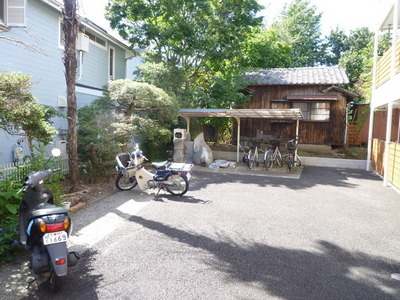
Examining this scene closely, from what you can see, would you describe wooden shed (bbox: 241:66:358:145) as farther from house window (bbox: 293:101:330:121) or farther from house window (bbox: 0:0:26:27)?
house window (bbox: 0:0:26:27)

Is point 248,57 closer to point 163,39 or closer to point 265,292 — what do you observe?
point 163,39

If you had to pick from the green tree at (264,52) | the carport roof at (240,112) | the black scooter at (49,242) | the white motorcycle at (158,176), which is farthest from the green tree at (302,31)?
the black scooter at (49,242)

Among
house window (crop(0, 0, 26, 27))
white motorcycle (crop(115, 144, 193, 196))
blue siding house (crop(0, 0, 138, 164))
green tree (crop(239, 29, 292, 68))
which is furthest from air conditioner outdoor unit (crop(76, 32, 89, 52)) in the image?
green tree (crop(239, 29, 292, 68))

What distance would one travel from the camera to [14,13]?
7.30m

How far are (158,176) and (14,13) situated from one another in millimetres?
5430

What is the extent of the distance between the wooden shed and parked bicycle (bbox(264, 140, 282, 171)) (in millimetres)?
3961

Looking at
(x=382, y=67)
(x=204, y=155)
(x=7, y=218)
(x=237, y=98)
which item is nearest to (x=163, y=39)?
(x=237, y=98)

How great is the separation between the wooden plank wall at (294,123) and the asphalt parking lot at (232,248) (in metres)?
8.29

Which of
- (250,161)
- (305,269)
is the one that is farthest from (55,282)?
(250,161)

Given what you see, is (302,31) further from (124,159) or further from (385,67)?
(124,159)

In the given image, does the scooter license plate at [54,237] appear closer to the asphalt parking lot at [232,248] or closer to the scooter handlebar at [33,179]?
the asphalt parking lot at [232,248]

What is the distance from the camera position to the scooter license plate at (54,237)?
9.16 ft

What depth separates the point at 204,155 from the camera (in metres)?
11.8

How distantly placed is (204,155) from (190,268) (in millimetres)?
8430
